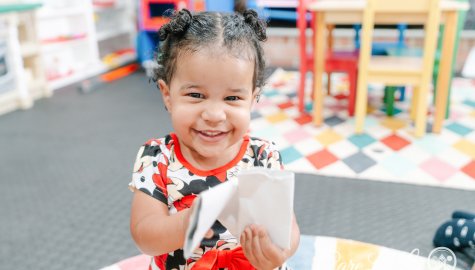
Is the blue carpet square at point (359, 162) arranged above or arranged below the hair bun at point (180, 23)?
below

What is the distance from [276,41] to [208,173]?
3.36m

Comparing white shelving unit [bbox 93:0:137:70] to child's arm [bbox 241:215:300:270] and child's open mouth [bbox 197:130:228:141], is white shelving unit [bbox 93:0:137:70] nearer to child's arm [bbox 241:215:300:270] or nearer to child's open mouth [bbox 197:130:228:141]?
child's open mouth [bbox 197:130:228:141]

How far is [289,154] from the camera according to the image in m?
1.98

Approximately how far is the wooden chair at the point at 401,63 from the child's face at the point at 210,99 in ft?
4.89

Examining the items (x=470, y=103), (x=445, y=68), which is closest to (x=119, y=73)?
(x=445, y=68)

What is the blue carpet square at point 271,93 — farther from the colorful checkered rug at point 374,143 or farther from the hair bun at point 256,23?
the hair bun at point 256,23

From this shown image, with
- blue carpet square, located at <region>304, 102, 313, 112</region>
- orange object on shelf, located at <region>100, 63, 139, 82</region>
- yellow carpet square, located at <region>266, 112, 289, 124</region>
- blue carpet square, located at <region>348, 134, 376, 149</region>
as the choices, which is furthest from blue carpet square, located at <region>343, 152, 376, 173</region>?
orange object on shelf, located at <region>100, 63, 139, 82</region>

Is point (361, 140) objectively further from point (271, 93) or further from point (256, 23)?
point (256, 23)

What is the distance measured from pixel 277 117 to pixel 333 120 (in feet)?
0.98

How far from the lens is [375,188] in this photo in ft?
5.46

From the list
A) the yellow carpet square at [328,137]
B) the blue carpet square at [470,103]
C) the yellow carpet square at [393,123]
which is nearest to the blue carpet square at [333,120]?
the yellow carpet square at [328,137]

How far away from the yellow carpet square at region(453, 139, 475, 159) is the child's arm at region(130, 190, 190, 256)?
162 centimetres

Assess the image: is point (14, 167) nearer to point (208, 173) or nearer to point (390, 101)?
point (208, 173)

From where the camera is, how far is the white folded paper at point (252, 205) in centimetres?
53
